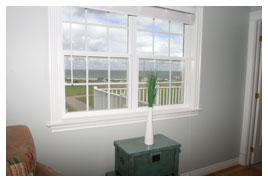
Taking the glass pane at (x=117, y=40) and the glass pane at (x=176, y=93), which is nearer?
the glass pane at (x=117, y=40)

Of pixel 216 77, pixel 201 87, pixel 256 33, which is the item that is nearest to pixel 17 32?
pixel 201 87

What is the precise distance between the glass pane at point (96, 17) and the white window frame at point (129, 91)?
0.15m

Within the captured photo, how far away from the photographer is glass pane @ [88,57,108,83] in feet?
6.73

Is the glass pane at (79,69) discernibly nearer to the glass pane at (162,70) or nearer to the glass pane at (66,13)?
the glass pane at (66,13)

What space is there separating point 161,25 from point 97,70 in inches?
39.9

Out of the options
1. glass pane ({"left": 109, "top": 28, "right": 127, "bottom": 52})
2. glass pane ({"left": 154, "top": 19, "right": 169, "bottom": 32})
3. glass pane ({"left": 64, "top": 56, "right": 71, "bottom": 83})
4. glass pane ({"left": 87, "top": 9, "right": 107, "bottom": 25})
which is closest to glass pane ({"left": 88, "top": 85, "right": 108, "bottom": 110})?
glass pane ({"left": 64, "top": 56, "right": 71, "bottom": 83})

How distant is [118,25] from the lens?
2152 mm

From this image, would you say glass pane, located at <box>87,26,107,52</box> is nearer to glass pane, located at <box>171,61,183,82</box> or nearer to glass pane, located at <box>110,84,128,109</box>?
glass pane, located at <box>110,84,128,109</box>

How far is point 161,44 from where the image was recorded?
2.45m

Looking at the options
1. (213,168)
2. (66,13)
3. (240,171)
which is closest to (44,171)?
(66,13)

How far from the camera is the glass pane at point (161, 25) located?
237 cm

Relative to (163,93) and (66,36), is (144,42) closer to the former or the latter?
(163,93)

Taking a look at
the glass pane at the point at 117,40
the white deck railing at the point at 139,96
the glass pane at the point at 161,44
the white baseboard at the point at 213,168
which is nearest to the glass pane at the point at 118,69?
the glass pane at the point at 117,40
